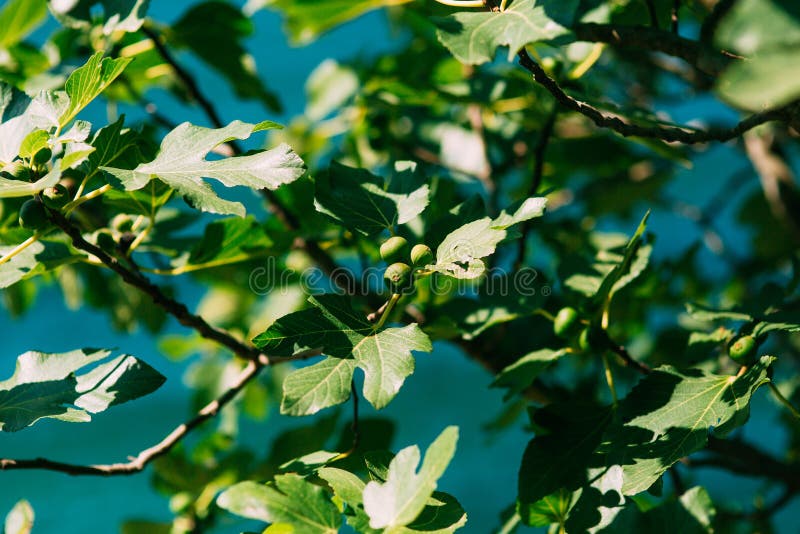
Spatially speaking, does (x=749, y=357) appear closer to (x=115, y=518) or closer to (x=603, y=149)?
(x=603, y=149)

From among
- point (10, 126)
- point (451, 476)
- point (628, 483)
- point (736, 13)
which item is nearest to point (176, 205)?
point (10, 126)

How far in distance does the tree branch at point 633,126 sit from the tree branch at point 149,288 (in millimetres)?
548

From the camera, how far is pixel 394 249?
862 mm

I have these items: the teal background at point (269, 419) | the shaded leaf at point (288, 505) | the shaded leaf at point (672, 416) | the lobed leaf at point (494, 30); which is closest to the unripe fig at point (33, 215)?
the shaded leaf at point (288, 505)

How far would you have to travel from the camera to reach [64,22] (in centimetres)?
125

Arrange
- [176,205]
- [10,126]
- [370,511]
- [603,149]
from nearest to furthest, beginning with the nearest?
1. [370,511]
2. [10,126]
3. [176,205]
4. [603,149]

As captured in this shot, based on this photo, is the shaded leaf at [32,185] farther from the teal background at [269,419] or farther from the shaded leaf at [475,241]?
the teal background at [269,419]

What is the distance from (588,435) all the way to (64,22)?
1089 mm

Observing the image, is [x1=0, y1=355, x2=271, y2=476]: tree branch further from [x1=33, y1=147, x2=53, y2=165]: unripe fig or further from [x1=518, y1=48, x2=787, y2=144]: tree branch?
[x1=518, y1=48, x2=787, y2=144]: tree branch

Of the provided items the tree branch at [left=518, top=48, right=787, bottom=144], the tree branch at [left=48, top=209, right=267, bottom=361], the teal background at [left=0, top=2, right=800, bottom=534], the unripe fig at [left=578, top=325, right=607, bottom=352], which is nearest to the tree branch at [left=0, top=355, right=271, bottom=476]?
the tree branch at [left=48, top=209, right=267, bottom=361]

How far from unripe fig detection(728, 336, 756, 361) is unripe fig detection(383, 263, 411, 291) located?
44cm

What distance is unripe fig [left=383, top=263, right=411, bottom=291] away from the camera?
83cm

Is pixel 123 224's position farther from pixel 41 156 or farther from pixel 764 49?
pixel 764 49

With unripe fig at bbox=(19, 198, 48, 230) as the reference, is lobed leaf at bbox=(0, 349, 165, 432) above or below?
below
